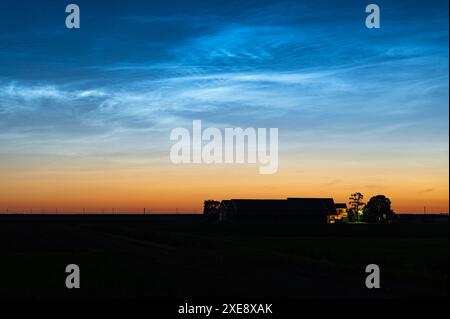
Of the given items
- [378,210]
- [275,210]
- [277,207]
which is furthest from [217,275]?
[378,210]

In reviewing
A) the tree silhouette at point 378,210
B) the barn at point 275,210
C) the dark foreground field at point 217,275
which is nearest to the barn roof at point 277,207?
the barn at point 275,210

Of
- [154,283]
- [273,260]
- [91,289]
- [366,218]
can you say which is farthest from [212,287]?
[366,218]

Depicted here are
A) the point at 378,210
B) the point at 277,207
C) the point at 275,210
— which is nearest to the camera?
the point at 275,210

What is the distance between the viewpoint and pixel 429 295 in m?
20.6

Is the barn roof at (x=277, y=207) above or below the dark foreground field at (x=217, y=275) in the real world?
above

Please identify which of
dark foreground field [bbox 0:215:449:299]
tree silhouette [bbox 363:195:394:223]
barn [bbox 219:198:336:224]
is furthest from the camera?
tree silhouette [bbox 363:195:394:223]

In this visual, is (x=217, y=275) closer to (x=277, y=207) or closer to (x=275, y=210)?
(x=275, y=210)

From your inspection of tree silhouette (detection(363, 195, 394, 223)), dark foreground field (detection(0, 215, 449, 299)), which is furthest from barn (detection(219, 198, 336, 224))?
dark foreground field (detection(0, 215, 449, 299))

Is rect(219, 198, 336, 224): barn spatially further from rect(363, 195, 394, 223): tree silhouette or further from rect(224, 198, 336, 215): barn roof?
rect(363, 195, 394, 223): tree silhouette

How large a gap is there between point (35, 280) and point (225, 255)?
14932 millimetres

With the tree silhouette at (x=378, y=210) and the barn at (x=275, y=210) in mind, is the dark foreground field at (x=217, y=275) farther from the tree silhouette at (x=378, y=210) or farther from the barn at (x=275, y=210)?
the tree silhouette at (x=378, y=210)

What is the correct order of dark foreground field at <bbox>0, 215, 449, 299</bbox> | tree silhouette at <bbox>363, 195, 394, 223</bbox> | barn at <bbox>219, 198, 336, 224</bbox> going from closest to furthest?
dark foreground field at <bbox>0, 215, 449, 299</bbox>
barn at <bbox>219, 198, 336, 224</bbox>
tree silhouette at <bbox>363, 195, 394, 223</bbox>

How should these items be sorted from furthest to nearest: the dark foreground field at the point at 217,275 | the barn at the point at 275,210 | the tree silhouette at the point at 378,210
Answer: the tree silhouette at the point at 378,210
the barn at the point at 275,210
the dark foreground field at the point at 217,275

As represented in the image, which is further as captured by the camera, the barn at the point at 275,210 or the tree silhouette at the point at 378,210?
the tree silhouette at the point at 378,210
